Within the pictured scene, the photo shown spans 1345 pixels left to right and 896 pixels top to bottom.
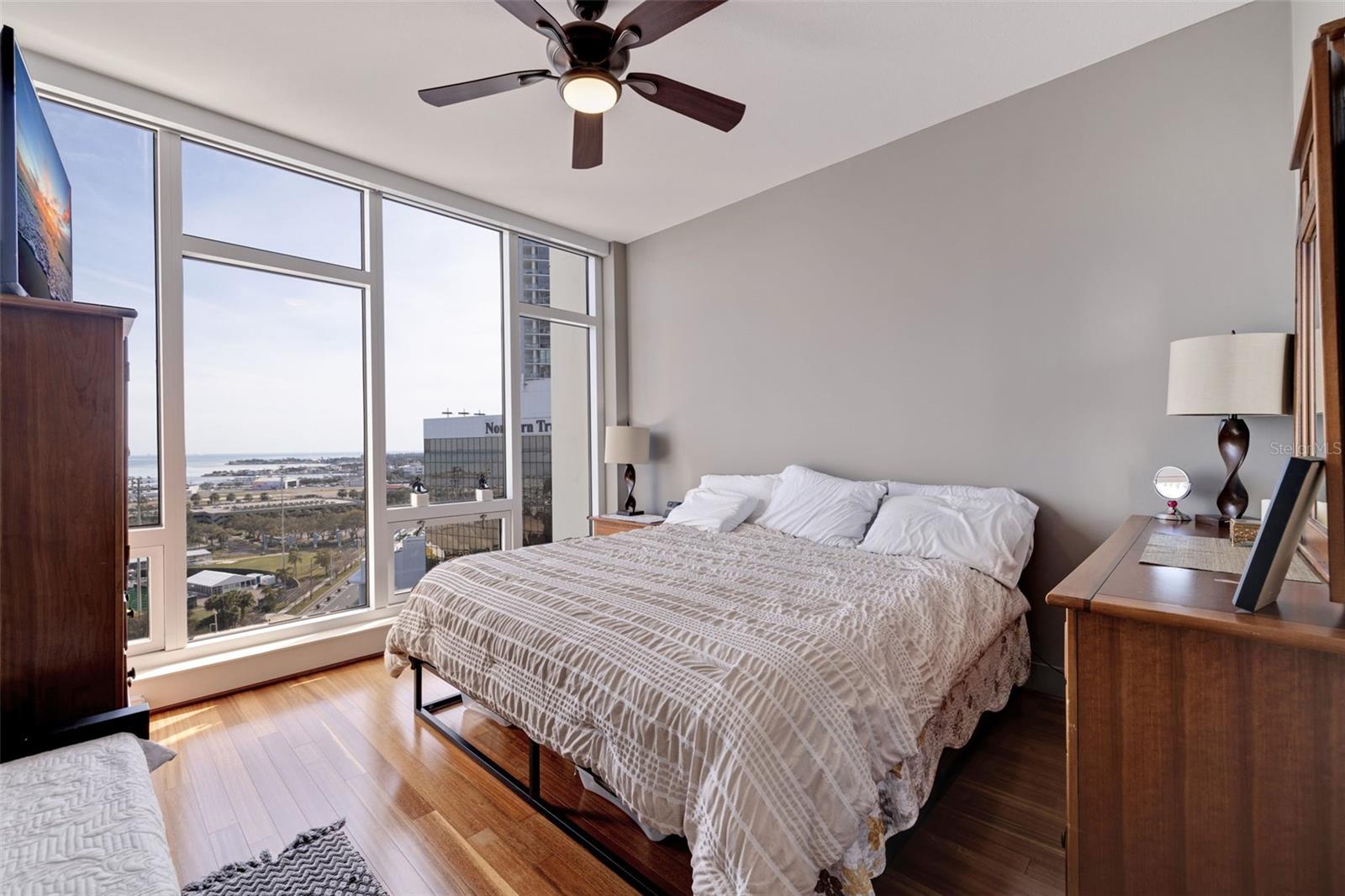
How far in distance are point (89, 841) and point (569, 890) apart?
1142 mm

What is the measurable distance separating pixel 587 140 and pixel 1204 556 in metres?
2.59

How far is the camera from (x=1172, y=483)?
2.28 m

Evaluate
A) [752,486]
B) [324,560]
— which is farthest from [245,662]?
[752,486]

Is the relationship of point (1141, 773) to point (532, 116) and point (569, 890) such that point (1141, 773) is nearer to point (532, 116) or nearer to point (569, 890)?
point (569, 890)

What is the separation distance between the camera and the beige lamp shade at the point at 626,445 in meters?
4.39

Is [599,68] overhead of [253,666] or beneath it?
overhead

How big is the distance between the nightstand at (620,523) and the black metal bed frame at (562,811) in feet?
5.25

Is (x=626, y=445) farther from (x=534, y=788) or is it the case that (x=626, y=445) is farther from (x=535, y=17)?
(x=535, y=17)

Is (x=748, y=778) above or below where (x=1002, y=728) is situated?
above

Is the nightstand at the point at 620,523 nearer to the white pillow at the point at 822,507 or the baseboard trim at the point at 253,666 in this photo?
the white pillow at the point at 822,507

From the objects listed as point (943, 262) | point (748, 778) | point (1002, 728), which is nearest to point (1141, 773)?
point (748, 778)

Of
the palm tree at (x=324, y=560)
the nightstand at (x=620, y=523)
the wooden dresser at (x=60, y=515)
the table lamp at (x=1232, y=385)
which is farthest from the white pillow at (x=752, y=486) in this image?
the wooden dresser at (x=60, y=515)

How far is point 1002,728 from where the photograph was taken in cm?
240

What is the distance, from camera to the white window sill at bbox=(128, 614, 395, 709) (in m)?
2.67
